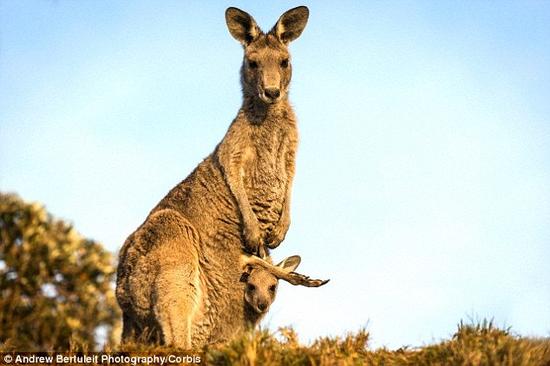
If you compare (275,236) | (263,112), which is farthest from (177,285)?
(263,112)

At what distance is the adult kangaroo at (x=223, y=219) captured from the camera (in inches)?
345

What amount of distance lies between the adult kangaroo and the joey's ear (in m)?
0.23

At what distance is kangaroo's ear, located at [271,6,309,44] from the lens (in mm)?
9984

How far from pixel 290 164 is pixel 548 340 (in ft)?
13.6

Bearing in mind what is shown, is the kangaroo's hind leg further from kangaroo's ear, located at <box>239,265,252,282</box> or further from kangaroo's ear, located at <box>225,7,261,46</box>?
kangaroo's ear, located at <box>225,7,261,46</box>

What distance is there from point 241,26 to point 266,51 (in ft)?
2.04

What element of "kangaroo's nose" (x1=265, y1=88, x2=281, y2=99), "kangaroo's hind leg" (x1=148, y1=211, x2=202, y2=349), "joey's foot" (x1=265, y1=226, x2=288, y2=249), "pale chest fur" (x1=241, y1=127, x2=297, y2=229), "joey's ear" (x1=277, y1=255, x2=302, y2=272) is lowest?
"kangaroo's hind leg" (x1=148, y1=211, x2=202, y2=349)

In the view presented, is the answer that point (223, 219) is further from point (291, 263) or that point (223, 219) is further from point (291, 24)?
point (291, 24)

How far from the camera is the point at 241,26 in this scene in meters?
10.0

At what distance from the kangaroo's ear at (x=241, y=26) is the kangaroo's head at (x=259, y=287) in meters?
2.75

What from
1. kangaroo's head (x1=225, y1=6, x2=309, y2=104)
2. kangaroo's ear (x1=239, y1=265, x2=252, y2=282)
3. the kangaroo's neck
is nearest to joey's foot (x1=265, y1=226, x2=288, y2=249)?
kangaroo's ear (x1=239, y1=265, x2=252, y2=282)

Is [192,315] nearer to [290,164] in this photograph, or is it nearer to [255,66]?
[290,164]

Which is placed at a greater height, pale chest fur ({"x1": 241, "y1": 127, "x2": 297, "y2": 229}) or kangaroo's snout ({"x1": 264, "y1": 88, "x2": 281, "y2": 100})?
kangaroo's snout ({"x1": 264, "y1": 88, "x2": 281, "y2": 100})

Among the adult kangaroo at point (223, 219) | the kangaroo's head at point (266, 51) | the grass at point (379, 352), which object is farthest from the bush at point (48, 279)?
the grass at point (379, 352)
